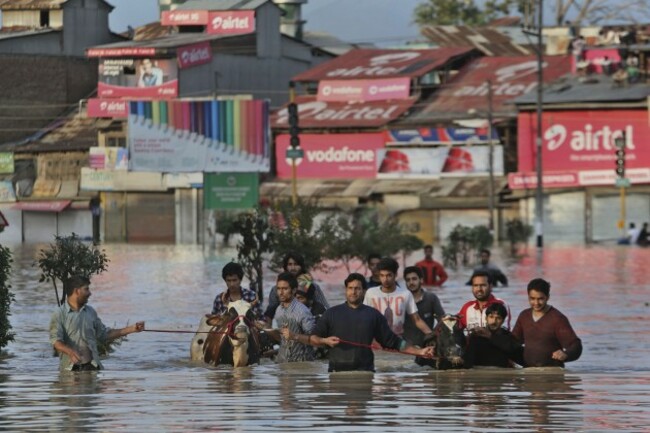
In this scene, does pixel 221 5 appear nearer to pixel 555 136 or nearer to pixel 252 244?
pixel 555 136

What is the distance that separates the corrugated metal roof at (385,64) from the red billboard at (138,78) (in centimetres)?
604

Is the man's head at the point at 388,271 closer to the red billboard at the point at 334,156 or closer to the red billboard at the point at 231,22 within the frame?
the red billboard at the point at 334,156

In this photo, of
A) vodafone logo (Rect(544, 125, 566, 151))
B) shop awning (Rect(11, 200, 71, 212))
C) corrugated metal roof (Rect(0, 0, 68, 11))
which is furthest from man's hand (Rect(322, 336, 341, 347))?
corrugated metal roof (Rect(0, 0, 68, 11))

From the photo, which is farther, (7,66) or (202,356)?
(7,66)

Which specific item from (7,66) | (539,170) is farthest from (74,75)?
(539,170)

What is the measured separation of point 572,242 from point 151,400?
63.3 m

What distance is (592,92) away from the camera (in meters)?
81.2

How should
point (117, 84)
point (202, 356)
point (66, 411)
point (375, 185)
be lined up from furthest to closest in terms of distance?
point (117, 84) < point (375, 185) < point (202, 356) < point (66, 411)

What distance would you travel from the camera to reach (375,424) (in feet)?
44.0

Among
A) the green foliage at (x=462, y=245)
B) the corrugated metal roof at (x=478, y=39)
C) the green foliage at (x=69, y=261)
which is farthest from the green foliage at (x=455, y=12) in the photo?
the green foliage at (x=69, y=261)

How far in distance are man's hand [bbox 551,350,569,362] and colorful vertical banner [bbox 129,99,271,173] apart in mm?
71929

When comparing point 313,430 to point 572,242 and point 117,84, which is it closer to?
point 572,242

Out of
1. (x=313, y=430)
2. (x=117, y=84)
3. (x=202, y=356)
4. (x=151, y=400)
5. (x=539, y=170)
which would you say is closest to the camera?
(x=313, y=430)

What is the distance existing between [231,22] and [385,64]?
10.1 m
